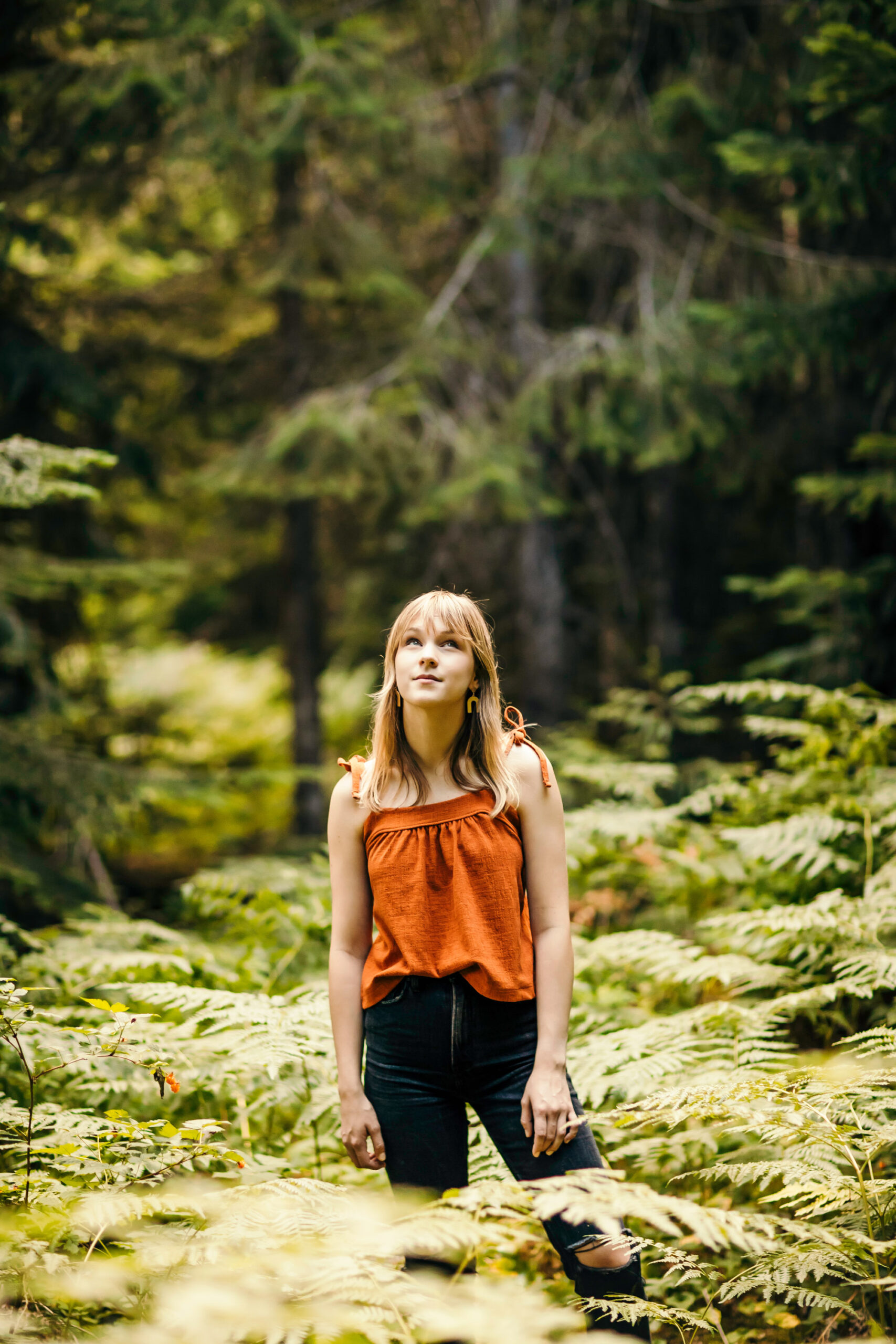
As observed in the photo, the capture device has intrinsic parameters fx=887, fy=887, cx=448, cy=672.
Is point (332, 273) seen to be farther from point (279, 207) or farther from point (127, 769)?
point (127, 769)

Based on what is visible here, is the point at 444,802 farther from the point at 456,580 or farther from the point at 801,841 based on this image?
the point at 456,580

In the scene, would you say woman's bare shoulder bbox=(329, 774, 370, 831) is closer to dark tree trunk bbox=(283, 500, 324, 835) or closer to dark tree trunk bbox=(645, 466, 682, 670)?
A: dark tree trunk bbox=(645, 466, 682, 670)

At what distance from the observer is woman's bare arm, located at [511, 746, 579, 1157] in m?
2.19

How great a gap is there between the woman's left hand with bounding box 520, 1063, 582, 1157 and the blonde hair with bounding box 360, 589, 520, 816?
26.7 inches

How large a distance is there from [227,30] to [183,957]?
739 cm

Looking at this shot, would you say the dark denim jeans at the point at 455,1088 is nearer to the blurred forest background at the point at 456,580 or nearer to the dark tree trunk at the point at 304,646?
the blurred forest background at the point at 456,580

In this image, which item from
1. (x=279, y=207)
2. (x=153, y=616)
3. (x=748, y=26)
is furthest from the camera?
(x=153, y=616)

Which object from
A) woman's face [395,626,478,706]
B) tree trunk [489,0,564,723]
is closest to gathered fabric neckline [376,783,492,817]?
woman's face [395,626,478,706]

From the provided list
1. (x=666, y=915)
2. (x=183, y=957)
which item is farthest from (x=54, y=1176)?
(x=666, y=915)

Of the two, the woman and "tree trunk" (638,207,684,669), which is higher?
"tree trunk" (638,207,684,669)

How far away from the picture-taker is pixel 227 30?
287 inches

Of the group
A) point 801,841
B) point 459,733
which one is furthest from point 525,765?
point 801,841

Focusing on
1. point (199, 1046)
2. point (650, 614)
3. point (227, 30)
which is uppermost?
point (227, 30)

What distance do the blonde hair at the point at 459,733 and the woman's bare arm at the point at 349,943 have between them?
9 cm
